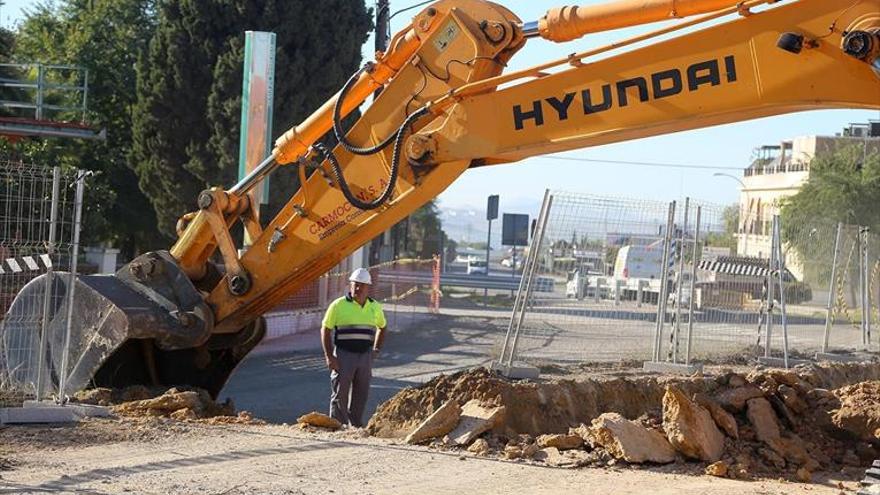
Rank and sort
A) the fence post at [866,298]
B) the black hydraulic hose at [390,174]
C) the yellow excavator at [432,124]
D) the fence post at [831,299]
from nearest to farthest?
the yellow excavator at [432,124] < the black hydraulic hose at [390,174] < the fence post at [831,299] < the fence post at [866,298]

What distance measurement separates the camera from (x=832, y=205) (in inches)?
2066

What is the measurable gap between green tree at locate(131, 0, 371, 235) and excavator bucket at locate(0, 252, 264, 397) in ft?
55.2

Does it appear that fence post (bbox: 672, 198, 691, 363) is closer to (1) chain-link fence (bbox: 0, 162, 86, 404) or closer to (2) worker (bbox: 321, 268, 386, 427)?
(2) worker (bbox: 321, 268, 386, 427)

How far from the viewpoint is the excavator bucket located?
11891 millimetres

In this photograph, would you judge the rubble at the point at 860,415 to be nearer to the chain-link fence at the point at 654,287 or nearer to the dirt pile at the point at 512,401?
the dirt pile at the point at 512,401

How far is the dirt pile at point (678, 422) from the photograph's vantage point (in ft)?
31.4

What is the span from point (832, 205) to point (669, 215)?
120 feet

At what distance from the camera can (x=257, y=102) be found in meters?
21.5

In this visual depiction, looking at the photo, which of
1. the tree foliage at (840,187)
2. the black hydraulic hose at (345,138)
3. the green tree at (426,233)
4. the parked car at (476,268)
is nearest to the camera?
the black hydraulic hose at (345,138)

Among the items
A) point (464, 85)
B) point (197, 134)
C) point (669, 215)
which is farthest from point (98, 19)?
point (464, 85)

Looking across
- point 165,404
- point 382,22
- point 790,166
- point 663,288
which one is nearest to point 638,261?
point 663,288

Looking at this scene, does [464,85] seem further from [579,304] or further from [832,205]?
[832,205]

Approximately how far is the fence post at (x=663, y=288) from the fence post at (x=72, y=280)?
8321mm

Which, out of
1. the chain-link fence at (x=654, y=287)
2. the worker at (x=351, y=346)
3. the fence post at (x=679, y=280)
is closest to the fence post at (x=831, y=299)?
the chain-link fence at (x=654, y=287)
